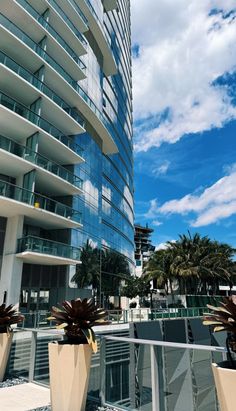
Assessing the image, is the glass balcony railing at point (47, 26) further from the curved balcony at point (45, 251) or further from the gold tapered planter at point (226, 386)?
the gold tapered planter at point (226, 386)

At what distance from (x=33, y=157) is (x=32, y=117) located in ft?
10.9

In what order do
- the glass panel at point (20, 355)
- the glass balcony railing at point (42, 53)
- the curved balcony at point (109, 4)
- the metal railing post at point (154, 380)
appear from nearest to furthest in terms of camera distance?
the metal railing post at point (154, 380), the glass panel at point (20, 355), the glass balcony railing at point (42, 53), the curved balcony at point (109, 4)

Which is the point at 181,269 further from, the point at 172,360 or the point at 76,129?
the point at 172,360

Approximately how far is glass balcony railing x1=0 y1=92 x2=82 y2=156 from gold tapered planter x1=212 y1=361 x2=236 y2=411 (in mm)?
21114

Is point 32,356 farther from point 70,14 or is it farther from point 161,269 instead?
point 161,269

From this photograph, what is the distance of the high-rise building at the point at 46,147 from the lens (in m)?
21.2

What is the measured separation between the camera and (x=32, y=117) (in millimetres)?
23141

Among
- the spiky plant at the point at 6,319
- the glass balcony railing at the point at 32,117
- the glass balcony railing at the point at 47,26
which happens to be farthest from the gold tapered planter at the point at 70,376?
the glass balcony railing at the point at 47,26

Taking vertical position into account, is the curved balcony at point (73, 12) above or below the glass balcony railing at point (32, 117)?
above

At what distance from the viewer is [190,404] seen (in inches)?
173

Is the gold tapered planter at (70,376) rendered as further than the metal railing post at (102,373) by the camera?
No

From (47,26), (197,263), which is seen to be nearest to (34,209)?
(47,26)

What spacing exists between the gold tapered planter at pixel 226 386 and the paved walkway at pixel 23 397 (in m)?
4.13

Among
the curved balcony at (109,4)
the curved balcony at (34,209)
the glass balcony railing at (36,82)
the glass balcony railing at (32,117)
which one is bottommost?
the curved balcony at (34,209)
